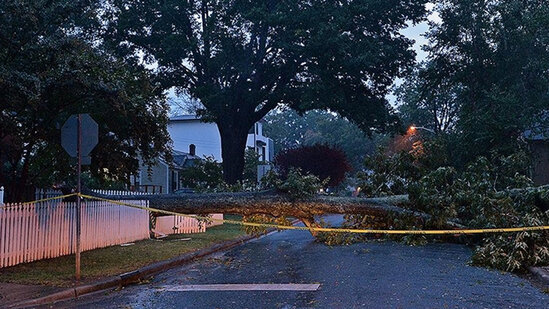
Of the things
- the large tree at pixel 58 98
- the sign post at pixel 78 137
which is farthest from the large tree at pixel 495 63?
the sign post at pixel 78 137

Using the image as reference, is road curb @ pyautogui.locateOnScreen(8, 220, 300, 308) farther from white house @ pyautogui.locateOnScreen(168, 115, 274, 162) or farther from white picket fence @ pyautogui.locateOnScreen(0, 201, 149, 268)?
white house @ pyautogui.locateOnScreen(168, 115, 274, 162)

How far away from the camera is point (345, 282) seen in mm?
9102

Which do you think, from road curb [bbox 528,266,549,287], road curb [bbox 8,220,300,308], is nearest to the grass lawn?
road curb [bbox 8,220,300,308]

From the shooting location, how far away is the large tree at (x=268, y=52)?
2608cm

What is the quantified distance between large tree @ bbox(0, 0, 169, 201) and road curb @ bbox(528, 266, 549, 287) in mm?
8175

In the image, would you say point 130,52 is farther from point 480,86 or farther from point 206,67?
point 480,86

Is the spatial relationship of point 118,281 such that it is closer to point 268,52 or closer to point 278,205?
point 278,205

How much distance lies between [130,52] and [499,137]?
17863mm

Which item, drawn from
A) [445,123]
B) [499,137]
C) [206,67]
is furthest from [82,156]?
[445,123]

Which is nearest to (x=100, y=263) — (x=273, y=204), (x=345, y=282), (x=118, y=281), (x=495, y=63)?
(x=118, y=281)

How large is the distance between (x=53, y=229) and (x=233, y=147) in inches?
750

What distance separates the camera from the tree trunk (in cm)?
3069

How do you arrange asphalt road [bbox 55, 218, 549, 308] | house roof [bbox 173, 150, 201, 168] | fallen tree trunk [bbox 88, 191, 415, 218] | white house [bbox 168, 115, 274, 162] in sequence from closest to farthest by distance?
asphalt road [bbox 55, 218, 549, 308] < fallen tree trunk [bbox 88, 191, 415, 218] < house roof [bbox 173, 150, 201, 168] < white house [bbox 168, 115, 274, 162]

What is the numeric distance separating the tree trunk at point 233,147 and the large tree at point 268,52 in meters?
0.05
